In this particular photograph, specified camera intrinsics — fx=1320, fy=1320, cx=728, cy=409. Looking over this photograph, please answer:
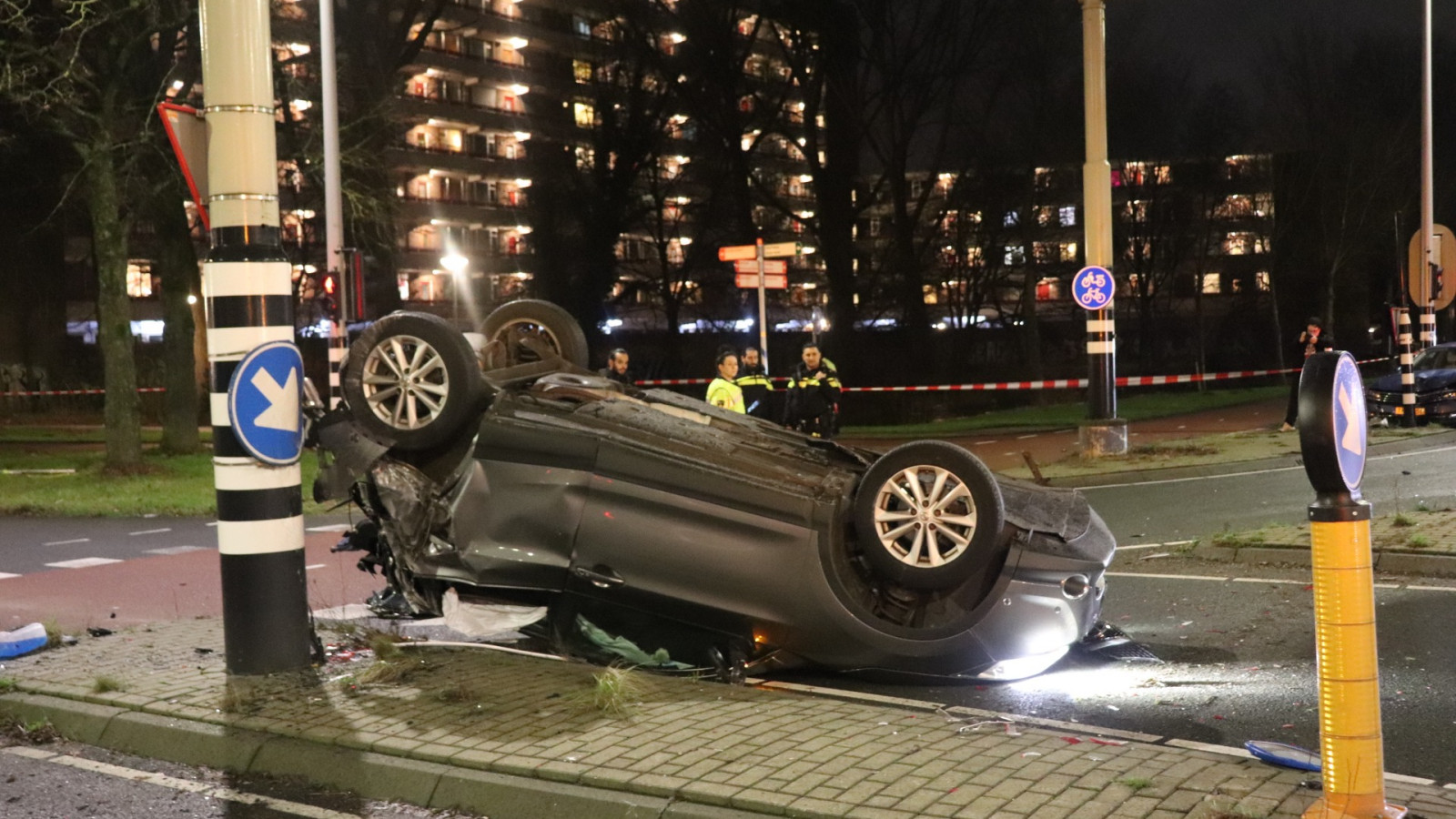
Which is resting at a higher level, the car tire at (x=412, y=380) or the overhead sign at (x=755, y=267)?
the overhead sign at (x=755, y=267)

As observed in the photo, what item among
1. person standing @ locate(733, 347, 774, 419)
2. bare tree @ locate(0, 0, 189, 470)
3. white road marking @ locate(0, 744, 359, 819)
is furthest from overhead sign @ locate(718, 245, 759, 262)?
white road marking @ locate(0, 744, 359, 819)

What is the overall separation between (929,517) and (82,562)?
8.96 metres

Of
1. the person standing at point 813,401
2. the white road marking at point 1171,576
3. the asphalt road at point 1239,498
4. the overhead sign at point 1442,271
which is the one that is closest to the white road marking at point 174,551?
the person standing at point 813,401

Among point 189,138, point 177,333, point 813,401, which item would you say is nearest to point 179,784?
point 189,138

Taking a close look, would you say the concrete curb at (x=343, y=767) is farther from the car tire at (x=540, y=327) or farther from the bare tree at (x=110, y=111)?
the bare tree at (x=110, y=111)

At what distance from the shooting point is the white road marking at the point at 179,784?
476cm

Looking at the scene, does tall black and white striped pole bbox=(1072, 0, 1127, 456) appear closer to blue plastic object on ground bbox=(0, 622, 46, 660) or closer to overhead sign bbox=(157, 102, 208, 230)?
overhead sign bbox=(157, 102, 208, 230)

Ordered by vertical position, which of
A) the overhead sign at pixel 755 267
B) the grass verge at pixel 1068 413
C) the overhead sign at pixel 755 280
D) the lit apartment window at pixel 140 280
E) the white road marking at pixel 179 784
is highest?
the lit apartment window at pixel 140 280

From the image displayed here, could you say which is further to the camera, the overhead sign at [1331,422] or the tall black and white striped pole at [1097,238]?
the tall black and white striped pole at [1097,238]

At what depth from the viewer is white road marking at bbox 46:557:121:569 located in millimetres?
11578

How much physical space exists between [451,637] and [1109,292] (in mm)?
12072

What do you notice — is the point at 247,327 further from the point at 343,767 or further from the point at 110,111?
the point at 110,111

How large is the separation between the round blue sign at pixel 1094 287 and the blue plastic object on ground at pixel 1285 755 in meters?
12.7

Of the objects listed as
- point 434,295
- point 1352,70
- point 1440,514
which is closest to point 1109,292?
point 1440,514
